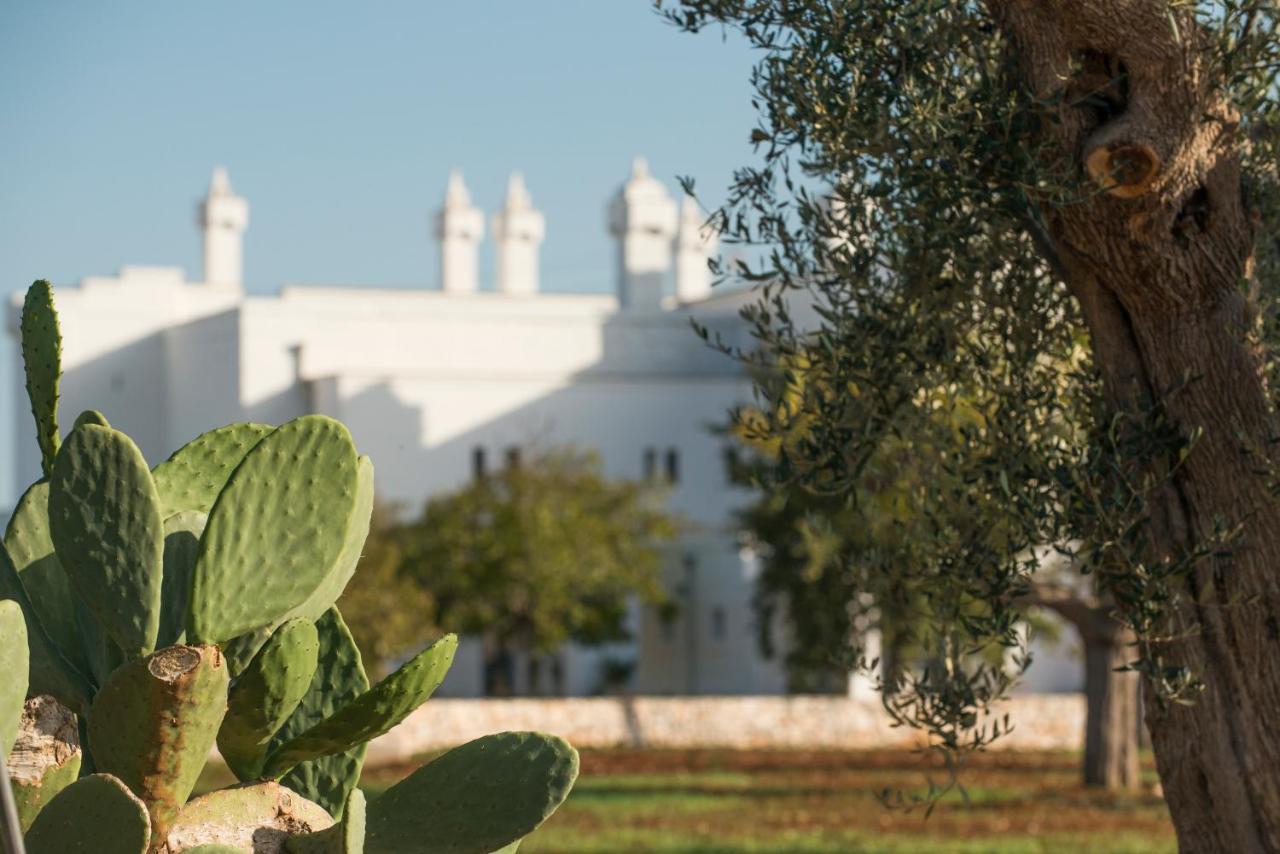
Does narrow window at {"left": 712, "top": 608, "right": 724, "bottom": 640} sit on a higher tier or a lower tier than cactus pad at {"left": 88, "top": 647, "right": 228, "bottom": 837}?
lower

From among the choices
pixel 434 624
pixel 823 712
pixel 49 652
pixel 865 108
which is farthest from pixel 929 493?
pixel 434 624

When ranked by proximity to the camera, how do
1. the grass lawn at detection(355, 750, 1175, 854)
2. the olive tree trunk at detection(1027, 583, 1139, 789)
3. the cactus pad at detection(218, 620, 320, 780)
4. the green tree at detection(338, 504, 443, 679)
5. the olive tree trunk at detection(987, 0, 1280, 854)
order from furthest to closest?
the green tree at detection(338, 504, 443, 679) → the olive tree trunk at detection(1027, 583, 1139, 789) → the grass lawn at detection(355, 750, 1175, 854) → the olive tree trunk at detection(987, 0, 1280, 854) → the cactus pad at detection(218, 620, 320, 780)

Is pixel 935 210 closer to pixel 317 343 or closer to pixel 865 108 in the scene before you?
pixel 865 108

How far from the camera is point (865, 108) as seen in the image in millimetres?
5328

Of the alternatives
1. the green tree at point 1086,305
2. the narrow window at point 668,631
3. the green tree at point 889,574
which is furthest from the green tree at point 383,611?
the green tree at point 1086,305

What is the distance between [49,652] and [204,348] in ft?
125

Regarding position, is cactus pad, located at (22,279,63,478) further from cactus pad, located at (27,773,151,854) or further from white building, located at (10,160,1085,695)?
white building, located at (10,160,1085,695)

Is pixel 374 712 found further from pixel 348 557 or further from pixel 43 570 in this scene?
pixel 43 570

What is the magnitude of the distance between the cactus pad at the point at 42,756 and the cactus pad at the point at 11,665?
0.22m

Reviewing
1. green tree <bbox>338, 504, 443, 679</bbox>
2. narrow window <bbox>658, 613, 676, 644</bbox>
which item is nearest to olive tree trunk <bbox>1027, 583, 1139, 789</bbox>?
green tree <bbox>338, 504, 443, 679</bbox>

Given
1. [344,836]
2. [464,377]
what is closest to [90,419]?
[344,836]

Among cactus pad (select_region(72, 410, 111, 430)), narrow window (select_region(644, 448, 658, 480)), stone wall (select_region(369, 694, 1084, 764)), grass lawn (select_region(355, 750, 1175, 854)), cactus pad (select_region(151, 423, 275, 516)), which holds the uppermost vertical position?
cactus pad (select_region(72, 410, 111, 430))

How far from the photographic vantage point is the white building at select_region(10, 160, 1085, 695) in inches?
1545

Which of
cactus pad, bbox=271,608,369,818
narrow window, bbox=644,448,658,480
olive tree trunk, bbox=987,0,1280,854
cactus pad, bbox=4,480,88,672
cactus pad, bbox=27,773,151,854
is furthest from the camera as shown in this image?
narrow window, bbox=644,448,658,480
